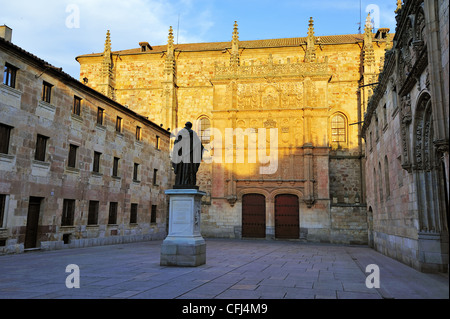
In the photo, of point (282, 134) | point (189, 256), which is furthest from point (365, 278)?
point (282, 134)

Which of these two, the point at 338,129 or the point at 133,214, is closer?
the point at 133,214

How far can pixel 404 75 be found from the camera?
1150cm

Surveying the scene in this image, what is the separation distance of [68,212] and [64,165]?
8.00 ft

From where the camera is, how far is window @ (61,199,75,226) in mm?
17748

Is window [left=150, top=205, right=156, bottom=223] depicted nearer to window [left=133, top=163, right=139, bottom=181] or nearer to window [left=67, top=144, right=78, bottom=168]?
window [left=133, top=163, right=139, bottom=181]

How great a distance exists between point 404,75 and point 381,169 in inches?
269

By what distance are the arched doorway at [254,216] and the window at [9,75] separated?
60.8 ft

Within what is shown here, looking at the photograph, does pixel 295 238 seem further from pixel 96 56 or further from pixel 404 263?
pixel 96 56

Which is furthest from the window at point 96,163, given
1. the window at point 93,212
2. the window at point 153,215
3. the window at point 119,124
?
the window at point 153,215

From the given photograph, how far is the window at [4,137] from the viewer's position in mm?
14297

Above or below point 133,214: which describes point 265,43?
above

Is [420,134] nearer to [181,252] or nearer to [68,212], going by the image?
[181,252]

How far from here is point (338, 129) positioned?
3114 centimetres
